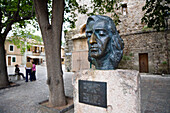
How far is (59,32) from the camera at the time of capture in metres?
3.59

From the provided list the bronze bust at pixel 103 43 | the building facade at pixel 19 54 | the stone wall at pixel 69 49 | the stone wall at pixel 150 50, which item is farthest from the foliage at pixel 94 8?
the building facade at pixel 19 54

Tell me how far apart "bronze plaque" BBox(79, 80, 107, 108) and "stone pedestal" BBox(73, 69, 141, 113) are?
0.19ft

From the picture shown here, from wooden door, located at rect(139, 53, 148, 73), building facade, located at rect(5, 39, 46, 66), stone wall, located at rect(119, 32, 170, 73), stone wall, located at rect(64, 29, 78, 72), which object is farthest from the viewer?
building facade, located at rect(5, 39, 46, 66)

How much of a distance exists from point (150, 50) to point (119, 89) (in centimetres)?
960

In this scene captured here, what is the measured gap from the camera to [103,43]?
212 cm

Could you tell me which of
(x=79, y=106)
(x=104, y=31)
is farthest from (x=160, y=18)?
(x=79, y=106)

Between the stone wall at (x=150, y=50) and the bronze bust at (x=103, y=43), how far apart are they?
360 inches

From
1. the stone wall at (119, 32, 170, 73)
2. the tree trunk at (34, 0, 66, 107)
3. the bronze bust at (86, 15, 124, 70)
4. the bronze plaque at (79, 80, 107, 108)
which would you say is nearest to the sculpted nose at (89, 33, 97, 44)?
the bronze bust at (86, 15, 124, 70)

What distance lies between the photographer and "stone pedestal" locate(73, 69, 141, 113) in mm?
1888

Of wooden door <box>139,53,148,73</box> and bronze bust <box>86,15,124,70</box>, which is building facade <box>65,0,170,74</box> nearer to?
wooden door <box>139,53,148,73</box>

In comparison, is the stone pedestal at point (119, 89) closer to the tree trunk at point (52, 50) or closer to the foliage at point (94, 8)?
the tree trunk at point (52, 50)

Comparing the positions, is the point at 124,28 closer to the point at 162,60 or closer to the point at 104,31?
the point at 162,60

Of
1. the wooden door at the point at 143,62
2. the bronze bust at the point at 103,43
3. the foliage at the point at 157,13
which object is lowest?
the wooden door at the point at 143,62

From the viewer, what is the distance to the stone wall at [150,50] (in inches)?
370
